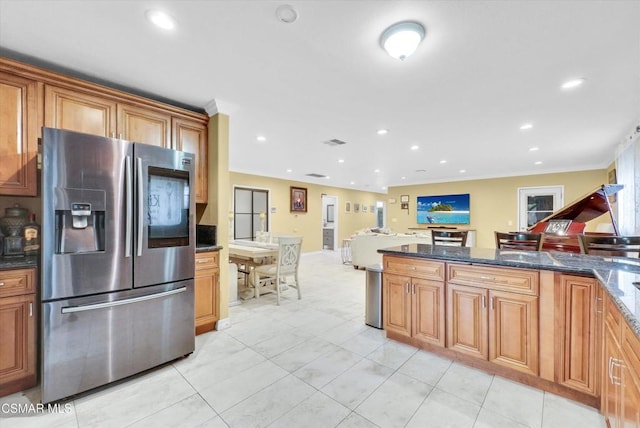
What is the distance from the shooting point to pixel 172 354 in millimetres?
2268

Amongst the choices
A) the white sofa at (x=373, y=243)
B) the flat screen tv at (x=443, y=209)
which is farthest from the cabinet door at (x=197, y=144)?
the flat screen tv at (x=443, y=209)

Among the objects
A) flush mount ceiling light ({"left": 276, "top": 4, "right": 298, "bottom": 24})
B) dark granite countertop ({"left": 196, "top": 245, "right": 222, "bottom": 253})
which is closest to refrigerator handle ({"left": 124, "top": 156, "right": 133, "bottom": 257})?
dark granite countertop ({"left": 196, "top": 245, "right": 222, "bottom": 253})

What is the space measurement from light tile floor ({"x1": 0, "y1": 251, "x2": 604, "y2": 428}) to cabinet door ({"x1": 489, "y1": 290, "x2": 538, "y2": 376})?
17 centimetres

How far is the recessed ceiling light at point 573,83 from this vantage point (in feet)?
8.09

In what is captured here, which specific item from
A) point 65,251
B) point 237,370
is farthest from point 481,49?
point 65,251

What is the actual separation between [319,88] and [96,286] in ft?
8.02

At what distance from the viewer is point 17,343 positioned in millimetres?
1898

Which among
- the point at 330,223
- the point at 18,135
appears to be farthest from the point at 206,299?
the point at 330,223

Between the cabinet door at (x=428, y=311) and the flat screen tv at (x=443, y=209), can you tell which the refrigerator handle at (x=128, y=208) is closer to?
the cabinet door at (x=428, y=311)

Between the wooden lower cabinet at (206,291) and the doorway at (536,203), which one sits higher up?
the doorway at (536,203)

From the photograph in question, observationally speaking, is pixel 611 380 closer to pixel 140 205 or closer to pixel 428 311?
pixel 428 311

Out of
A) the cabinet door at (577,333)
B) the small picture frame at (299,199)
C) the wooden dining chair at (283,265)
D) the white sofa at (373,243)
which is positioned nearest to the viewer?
the cabinet door at (577,333)

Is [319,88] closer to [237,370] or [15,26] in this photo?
[15,26]

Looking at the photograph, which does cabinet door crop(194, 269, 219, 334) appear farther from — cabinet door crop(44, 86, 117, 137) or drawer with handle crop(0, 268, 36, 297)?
cabinet door crop(44, 86, 117, 137)
